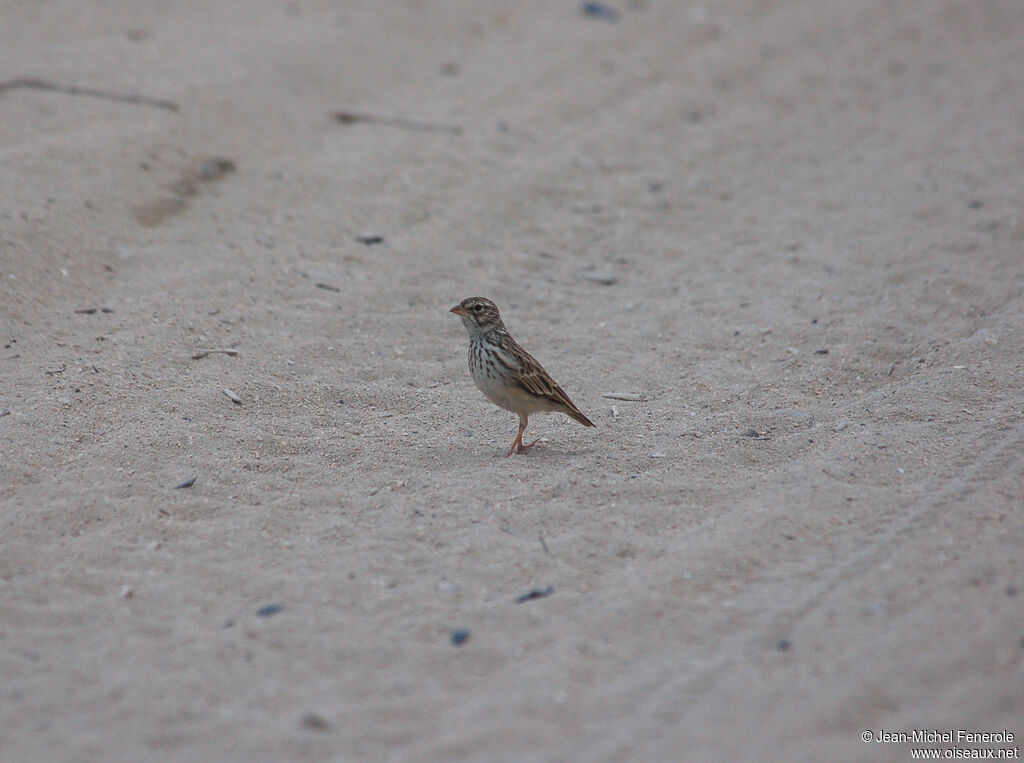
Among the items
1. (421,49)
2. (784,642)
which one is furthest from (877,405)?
(421,49)

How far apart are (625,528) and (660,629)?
850 mm

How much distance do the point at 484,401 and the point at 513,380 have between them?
3.13 ft

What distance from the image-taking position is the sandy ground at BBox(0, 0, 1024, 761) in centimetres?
387

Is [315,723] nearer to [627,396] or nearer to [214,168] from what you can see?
[627,396]

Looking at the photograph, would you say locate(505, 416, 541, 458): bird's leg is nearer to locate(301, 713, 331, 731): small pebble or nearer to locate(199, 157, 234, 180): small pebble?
locate(301, 713, 331, 731): small pebble

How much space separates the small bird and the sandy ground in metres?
0.26

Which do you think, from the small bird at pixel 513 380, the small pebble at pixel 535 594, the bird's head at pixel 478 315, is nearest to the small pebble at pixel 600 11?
the bird's head at pixel 478 315

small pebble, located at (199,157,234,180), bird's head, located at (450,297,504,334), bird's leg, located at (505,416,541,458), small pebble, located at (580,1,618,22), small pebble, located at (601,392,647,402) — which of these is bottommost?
small pebble, located at (199,157,234,180)

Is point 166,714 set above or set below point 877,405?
below

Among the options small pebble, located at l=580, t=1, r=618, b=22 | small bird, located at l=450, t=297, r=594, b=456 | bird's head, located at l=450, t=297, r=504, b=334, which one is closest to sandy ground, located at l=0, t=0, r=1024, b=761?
small bird, located at l=450, t=297, r=594, b=456

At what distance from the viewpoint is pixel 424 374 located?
6.92m

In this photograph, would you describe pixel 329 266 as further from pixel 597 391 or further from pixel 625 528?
pixel 625 528

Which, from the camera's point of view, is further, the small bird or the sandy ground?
the small bird

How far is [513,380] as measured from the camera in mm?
5832
